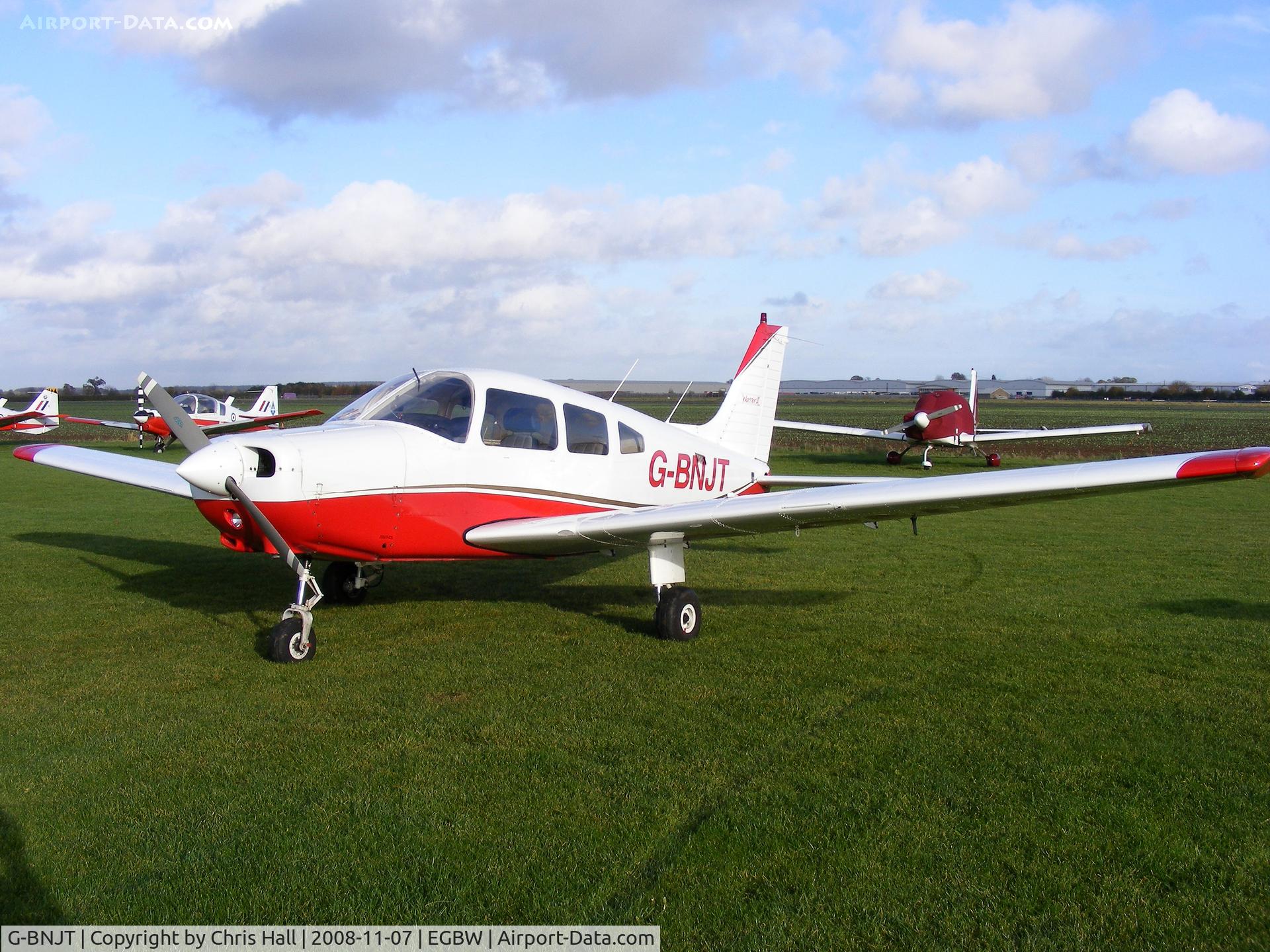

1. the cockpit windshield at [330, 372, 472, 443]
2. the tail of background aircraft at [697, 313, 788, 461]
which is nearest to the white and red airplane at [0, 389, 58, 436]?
the tail of background aircraft at [697, 313, 788, 461]

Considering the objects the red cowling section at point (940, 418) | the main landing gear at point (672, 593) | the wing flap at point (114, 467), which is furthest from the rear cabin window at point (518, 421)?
the red cowling section at point (940, 418)

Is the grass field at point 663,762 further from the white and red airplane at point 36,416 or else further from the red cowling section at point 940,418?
the white and red airplane at point 36,416

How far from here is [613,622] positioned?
821 cm

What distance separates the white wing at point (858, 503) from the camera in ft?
18.1

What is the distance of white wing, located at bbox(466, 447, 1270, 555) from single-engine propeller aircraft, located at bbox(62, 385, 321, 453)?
25.8 meters

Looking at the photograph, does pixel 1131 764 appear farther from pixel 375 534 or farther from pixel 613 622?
pixel 375 534

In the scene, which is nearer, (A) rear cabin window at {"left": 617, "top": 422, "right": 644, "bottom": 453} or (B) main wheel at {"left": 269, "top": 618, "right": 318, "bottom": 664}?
(B) main wheel at {"left": 269, "top": 618, "right": 318, "bottom": 664}

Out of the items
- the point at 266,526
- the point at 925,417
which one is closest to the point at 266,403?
the point at 925,417

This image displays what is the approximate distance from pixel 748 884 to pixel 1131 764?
2412mm

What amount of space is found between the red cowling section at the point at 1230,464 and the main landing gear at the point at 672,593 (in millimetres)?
3475

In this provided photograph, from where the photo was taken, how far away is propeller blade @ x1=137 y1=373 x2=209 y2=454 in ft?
22.0

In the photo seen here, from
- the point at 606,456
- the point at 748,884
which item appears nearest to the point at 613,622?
the point at 606,456

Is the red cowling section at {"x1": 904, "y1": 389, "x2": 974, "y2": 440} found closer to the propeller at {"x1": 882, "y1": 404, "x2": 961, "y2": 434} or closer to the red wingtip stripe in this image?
the propeller at {"x1": 882, "y1": 404, "x2": 961, "y2": 434}

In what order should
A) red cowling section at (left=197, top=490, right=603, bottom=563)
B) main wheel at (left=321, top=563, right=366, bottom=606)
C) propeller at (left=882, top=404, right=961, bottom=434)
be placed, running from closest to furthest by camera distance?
red cowling section at (left=197, top=490, right=603, bottom=563) < main wheel at (left=321, top=563, right=366, bottom=606) < propeller at (left=882, top=404, right=961, bottom=434)
